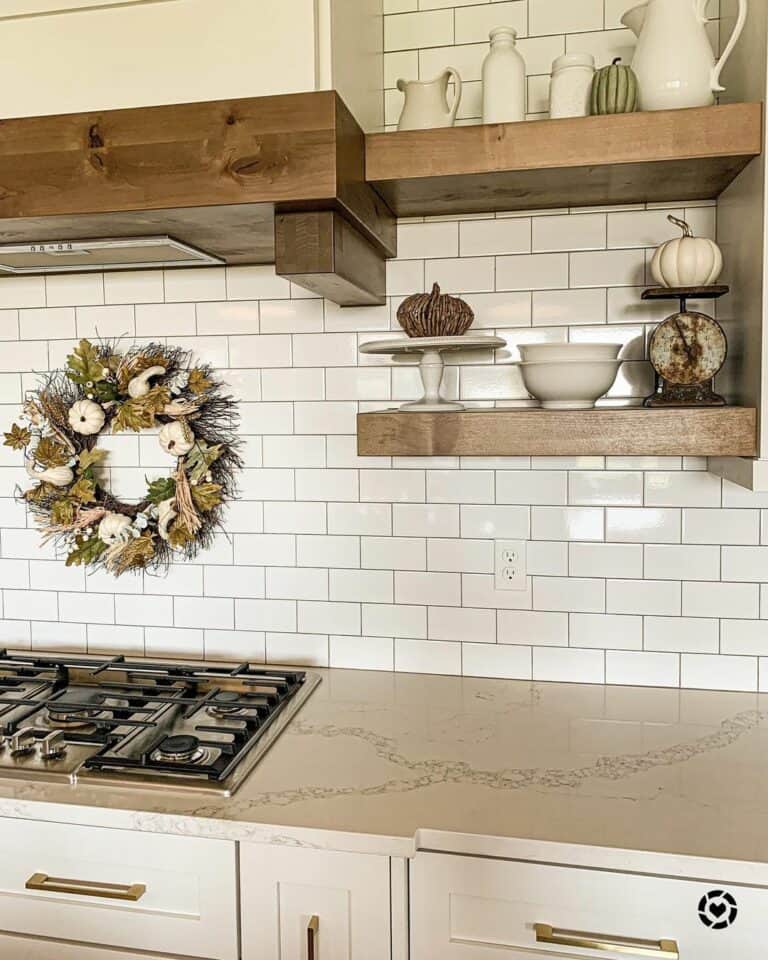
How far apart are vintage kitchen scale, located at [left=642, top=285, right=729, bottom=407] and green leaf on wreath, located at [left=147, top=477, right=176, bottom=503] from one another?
1.10m

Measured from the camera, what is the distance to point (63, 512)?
2.06 meters

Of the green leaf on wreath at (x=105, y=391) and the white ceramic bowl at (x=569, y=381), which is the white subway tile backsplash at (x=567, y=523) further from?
the green leaf on wreath at (x=105, y=391)

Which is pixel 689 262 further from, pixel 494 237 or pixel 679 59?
pixel 494 237

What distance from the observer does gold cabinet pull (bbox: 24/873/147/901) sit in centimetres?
138

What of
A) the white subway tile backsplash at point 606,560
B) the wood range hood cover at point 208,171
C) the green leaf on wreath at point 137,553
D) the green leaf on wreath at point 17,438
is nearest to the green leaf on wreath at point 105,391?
the green leaf on wreath at point 17,438

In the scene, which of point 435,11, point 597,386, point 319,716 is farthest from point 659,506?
point 435,11

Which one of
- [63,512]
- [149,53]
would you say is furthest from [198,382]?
[149,53]

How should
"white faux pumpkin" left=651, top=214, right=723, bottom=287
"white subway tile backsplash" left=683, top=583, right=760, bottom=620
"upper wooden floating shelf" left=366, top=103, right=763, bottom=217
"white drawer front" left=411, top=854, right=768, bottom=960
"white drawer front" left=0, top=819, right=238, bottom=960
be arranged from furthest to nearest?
"white subway tile backsplash" left=683, top=583, right=760, bottom=620 < "white faux pumpkin" left=651, top=214, right=723, bottom=287 < "upper wooden floating shelf" left=366, top=103, right=763, bottom=217 < "white drawer front" left=0, top=819, right=238, bottom=960 < "white drawer front" left=411, top=854, right=768, bottom=960

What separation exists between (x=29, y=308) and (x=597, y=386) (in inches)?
54.3

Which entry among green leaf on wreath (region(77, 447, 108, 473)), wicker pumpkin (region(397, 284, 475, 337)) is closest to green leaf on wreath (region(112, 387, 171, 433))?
green leaf on wreath (region(77, 447, 108, 473))

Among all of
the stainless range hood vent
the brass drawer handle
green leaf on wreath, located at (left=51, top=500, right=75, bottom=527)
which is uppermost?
the stainless range hood vent

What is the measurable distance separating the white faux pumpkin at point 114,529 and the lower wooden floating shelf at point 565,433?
0.71 m

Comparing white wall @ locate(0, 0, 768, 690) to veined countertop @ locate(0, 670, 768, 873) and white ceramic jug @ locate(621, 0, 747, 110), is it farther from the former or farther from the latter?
white ceramic jug @ locate(621, 0, 747, 110)

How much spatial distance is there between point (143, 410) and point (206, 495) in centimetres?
24
